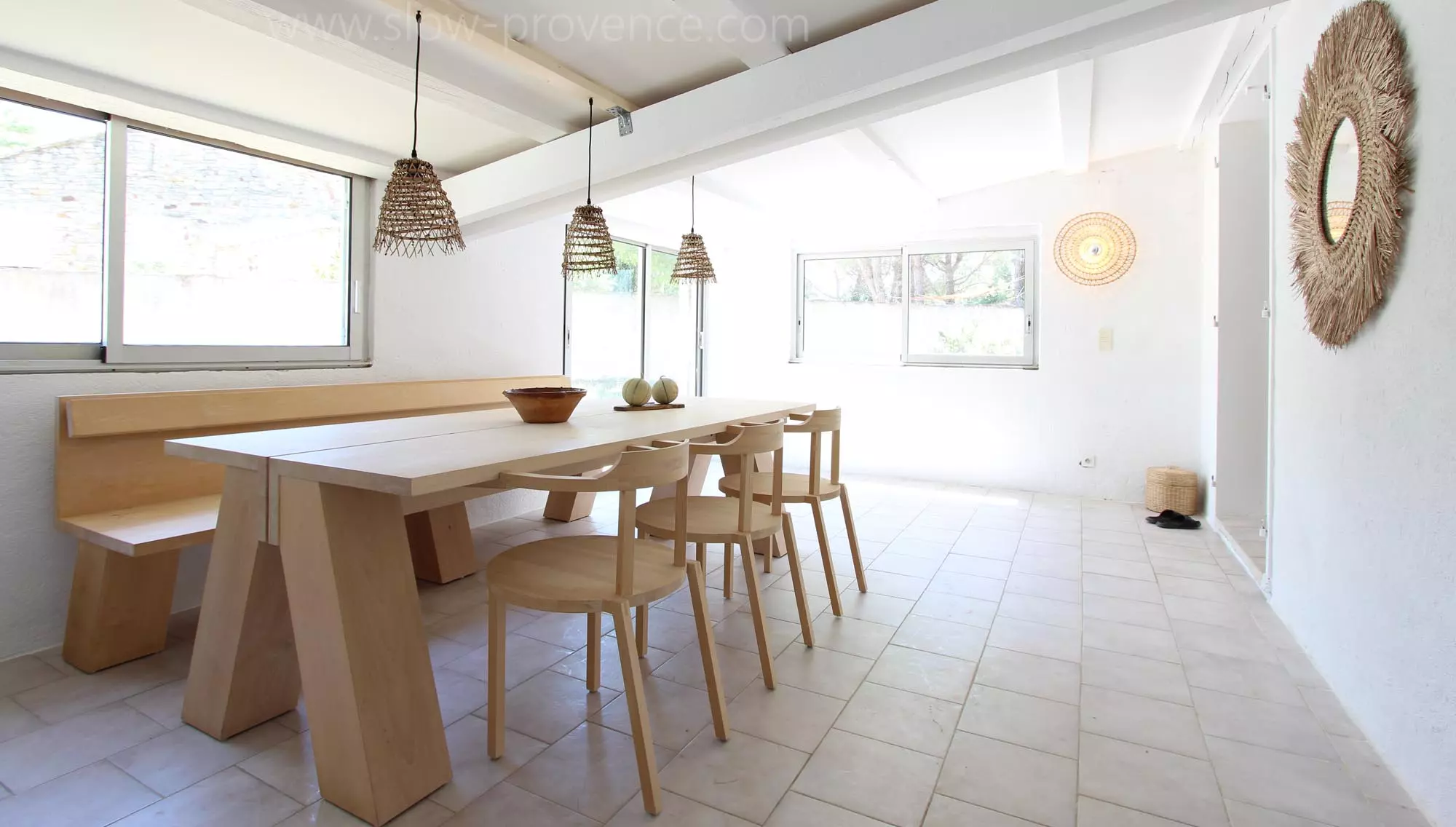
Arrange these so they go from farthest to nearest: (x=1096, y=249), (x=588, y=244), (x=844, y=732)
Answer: (x=1096, y=249) < (x=588, y=244) < (x=844, y=732)

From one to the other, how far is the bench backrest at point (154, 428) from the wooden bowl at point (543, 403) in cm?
112

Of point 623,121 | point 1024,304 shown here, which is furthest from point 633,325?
point 1024,304

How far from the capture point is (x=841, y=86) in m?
2.55

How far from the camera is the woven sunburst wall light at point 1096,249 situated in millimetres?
4992

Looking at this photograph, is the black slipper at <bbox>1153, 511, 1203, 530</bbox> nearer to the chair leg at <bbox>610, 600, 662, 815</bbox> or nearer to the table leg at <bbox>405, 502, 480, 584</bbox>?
the chair leg at <bbox>610, 600, 662, 815</bbox>

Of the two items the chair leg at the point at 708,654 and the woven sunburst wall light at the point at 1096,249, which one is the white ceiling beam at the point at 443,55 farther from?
the woven sunburst wall light at the point at 1096,249

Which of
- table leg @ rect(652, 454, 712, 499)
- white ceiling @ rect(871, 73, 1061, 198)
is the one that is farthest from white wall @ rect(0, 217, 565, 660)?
white ceiling @ rect(871, 73, 1061, 198)

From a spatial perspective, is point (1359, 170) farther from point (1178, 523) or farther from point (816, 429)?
point (1178, 523)

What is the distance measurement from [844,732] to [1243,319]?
3766 millimetres

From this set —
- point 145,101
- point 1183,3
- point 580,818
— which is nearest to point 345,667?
point 580,818

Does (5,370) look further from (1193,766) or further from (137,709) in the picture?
(1193,766)

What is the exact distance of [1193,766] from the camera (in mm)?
1770

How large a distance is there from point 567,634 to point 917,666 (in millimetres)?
1251

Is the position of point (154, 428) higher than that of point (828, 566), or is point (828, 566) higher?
point (154, 428)
